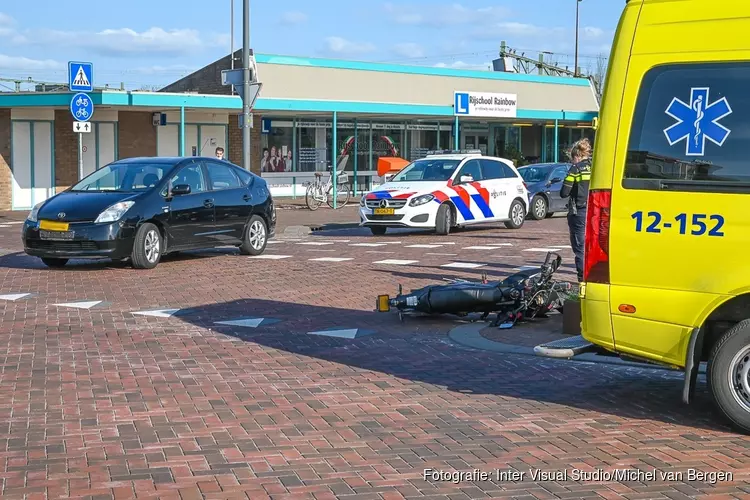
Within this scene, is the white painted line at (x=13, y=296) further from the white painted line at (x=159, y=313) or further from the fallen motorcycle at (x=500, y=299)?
the fallen motorcycle at (x=500, y=299)

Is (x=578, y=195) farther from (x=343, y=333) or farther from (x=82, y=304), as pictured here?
(x=82, y=304)

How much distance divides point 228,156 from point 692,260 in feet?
94.5

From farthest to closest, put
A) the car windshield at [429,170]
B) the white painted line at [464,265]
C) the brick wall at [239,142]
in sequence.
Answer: the brick wall at [239,142], the car windshield at [429,170], the white painted line at [464,265]

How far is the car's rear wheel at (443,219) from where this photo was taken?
20.9 metres

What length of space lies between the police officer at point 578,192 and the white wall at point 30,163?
20749 millimetres

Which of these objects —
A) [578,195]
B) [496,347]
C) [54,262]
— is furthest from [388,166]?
[496,347]

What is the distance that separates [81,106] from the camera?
870 inches

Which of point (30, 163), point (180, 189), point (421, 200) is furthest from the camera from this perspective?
point (30, 163)

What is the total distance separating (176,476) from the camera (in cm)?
550

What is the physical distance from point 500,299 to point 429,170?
1164cm

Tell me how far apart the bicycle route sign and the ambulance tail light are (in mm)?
16986

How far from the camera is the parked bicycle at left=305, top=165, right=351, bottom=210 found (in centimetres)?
3036

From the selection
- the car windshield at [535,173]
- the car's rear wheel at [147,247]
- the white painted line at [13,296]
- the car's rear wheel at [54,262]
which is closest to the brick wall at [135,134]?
the car windshield at [535,173]

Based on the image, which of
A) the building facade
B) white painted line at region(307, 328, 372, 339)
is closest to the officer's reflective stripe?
white painted line at region(307, 328, 372, 339)
